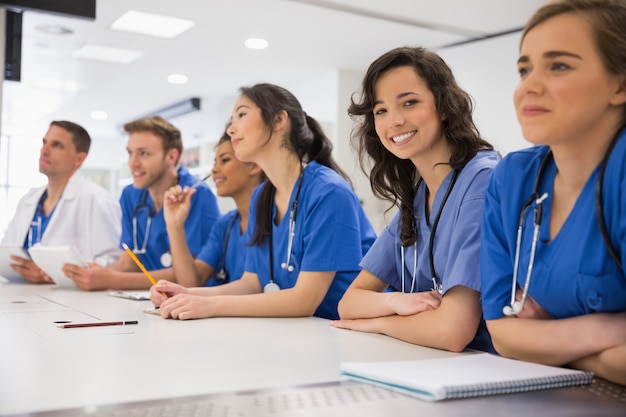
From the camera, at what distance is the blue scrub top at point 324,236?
1984mm

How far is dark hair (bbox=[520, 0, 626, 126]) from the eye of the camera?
1.15 metres

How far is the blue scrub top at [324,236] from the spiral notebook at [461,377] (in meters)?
0.85

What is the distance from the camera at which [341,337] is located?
1.52m

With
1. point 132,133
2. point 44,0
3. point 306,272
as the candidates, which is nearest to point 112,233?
point 132,133

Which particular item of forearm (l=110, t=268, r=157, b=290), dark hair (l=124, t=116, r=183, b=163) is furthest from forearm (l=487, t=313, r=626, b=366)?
dark hair (l=124, t=116, r=183, b=163)

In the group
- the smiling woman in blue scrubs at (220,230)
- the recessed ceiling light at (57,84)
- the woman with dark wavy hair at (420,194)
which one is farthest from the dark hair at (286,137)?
the recessed ceiling light at (57,84)

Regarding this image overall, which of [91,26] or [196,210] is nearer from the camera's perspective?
[196,210]

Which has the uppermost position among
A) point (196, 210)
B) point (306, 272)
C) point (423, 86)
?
point (423, 86)

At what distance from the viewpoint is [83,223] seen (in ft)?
10.8

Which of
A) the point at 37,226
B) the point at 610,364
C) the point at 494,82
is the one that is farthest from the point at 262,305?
the point at 494,82

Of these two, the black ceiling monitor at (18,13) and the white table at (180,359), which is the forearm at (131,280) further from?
the black ceiling monitor at (18,13)

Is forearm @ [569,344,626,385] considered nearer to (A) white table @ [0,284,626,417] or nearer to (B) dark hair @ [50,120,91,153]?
(A) white table @ [0,284,626,417]

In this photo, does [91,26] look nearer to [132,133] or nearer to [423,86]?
[132,133]

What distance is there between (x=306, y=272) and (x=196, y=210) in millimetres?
1184
